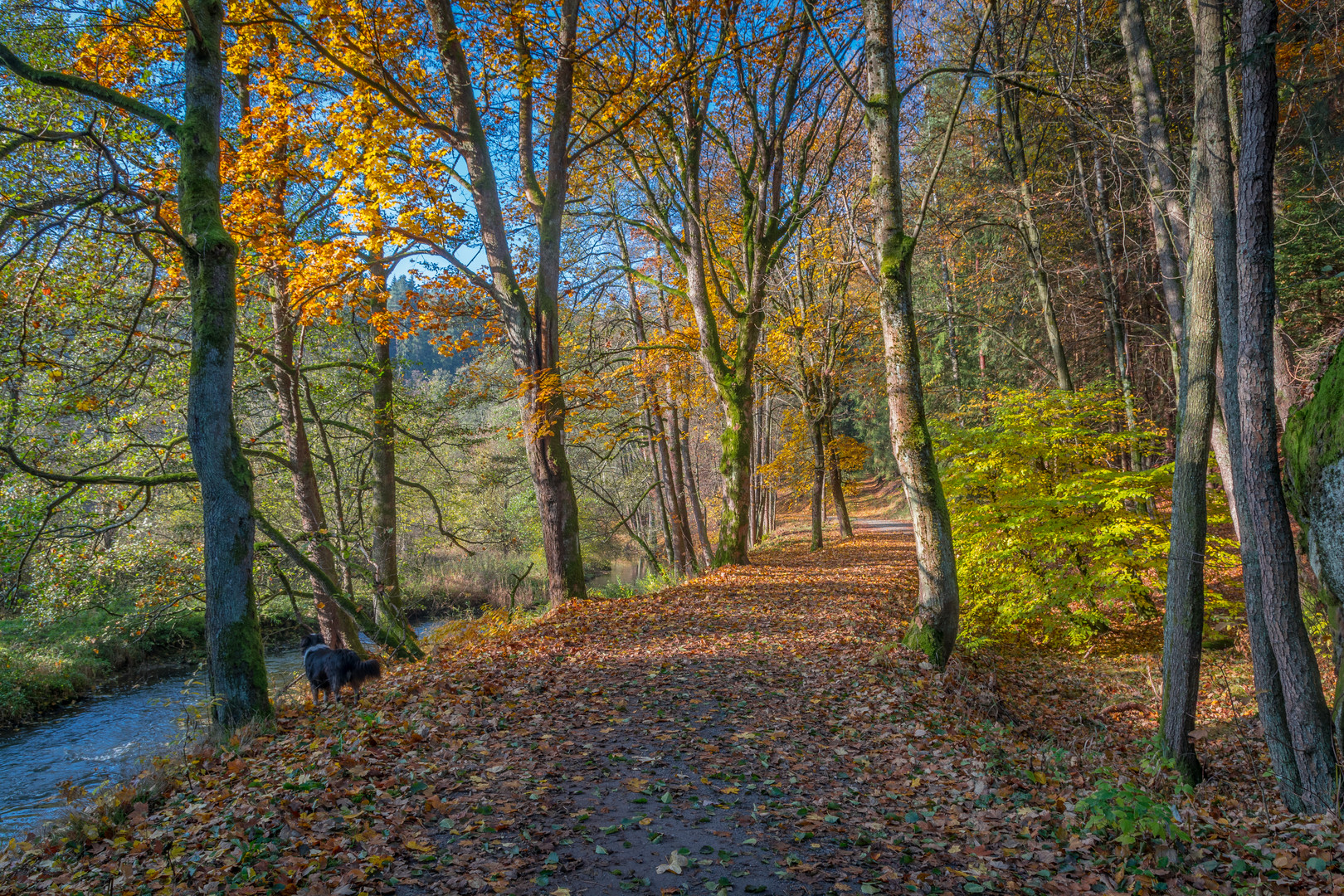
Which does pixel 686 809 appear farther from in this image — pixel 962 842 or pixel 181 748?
pixel 181 748

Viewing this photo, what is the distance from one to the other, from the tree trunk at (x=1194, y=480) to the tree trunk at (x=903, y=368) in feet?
7.18

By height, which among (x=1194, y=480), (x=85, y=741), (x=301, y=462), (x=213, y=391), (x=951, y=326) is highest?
(x=951, y=326)

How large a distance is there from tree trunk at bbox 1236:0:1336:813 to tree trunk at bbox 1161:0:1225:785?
2.62ft

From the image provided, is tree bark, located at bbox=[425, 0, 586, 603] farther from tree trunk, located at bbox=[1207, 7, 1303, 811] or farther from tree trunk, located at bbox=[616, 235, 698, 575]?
tree trunk, located at bbox=[1207, 7, 1303, 811]

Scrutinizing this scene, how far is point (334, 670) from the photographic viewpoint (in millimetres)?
6992

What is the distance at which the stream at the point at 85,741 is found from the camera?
8.30 meters

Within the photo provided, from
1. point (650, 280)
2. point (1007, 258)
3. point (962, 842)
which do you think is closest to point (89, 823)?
point (962, 842)

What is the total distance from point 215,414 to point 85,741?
10117mm

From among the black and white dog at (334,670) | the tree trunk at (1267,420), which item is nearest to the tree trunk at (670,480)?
the black and white dog at (334,670)

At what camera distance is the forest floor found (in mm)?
3221

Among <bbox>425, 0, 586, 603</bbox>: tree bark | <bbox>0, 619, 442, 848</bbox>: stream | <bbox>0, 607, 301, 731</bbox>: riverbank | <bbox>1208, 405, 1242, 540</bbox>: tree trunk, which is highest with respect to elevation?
<bbox>425, 0, 586, 603</bbox>: tree bark

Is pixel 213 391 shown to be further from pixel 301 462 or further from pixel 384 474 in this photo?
pixel 384 474

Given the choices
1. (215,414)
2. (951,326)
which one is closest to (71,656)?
(215,414)

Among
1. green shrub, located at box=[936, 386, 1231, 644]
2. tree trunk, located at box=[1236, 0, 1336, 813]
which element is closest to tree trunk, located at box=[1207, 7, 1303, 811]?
tree trunk, located at box=[1236, 0, 1336, 813]
